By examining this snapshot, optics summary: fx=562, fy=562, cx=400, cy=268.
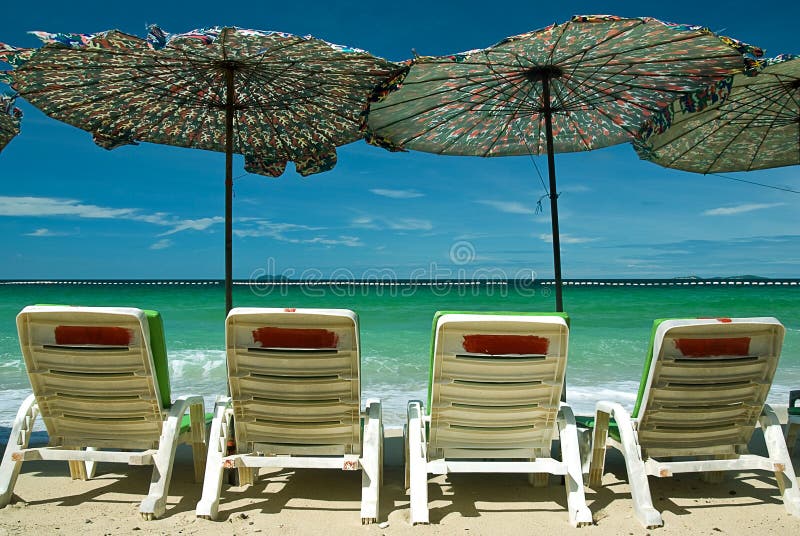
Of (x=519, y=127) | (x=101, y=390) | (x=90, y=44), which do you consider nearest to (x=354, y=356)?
(x=101, y=390)

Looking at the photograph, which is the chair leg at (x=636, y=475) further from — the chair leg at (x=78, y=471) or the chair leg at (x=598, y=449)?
the chair leg at (x=78, y=471)

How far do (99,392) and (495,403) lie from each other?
1.80 m

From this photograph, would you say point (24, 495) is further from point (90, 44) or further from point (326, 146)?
point (326, 146)

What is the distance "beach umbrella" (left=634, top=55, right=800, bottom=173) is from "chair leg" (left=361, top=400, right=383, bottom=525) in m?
2.65

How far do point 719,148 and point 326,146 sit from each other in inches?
139

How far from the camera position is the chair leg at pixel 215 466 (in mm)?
2463

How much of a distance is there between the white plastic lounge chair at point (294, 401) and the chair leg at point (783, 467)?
1813mm

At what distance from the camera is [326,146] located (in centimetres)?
474

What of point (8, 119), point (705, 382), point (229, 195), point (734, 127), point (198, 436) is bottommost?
point (198, 436)

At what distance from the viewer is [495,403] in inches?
99.2

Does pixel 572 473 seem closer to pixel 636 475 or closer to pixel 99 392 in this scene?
pixel 636 475

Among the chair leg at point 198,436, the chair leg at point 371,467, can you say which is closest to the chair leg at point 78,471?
the chair leg at point 198,436

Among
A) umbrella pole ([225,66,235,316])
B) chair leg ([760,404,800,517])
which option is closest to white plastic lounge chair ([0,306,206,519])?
umbrella pole ([225,66,235,316])

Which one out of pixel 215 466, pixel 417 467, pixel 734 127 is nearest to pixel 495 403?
pixel 417 467
